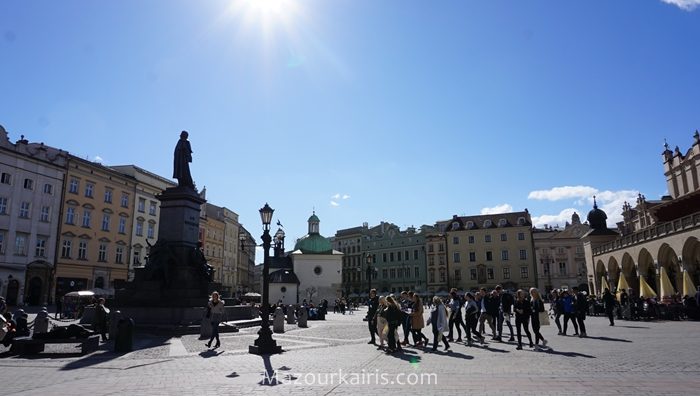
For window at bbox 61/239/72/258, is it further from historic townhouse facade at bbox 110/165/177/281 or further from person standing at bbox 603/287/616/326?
person standing at bbox 603/287/616/326

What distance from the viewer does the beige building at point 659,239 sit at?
33.0 m

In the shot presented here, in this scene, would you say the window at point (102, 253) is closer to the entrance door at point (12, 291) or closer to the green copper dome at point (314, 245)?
the entrance door at point (12, 291)

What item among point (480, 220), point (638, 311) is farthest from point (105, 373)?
point (480, 220)

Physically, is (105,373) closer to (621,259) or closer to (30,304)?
(30,304)

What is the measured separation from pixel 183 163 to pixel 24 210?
2822cm

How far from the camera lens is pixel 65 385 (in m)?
8.34

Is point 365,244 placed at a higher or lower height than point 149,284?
higher

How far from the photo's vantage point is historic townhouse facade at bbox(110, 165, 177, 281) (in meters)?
53.7

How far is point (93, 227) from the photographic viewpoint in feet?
159

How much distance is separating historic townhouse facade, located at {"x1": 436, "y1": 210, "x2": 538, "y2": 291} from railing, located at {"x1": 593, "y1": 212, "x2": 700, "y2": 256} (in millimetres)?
26436

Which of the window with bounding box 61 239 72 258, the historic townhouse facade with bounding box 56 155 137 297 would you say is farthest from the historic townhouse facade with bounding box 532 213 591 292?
the window with bounding box 61 239 72 258

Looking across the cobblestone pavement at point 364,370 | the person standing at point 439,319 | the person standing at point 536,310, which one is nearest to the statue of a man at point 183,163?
the cobblestone pavement at point 364,370

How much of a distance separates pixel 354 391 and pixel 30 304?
1681 inches

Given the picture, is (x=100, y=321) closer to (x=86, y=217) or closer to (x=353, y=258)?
(x=86, y=217)
